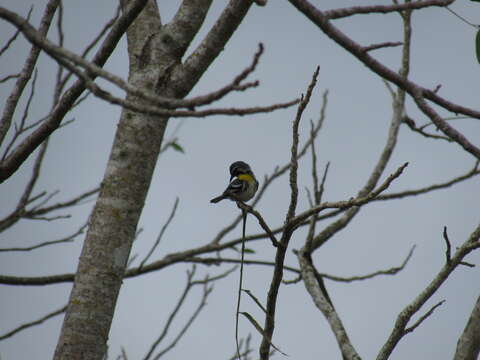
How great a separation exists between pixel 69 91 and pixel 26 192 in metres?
1.56

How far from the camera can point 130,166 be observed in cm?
284

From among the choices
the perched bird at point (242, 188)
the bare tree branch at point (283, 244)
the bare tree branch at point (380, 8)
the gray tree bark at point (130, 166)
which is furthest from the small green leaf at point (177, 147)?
the bare tree branch at point (380, 8)

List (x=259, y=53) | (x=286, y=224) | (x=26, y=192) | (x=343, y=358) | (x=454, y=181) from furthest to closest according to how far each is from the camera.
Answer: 1. (x=454, y=181)
2. (x=26, y=192)
3. (x=343, y=358)
4. (x=286, y=224)
5. (x=259, y=53)

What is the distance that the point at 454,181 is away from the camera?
4352mm

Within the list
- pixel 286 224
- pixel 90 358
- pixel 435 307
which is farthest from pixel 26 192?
pixel 435 307

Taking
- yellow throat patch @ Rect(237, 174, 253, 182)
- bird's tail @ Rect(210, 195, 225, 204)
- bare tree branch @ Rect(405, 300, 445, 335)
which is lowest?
bare tree branch @ Rect(405, 300, 445, 335)

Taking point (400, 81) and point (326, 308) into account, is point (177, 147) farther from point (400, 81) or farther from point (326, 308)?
point (400, 81)

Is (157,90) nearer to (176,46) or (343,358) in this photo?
(176,46)

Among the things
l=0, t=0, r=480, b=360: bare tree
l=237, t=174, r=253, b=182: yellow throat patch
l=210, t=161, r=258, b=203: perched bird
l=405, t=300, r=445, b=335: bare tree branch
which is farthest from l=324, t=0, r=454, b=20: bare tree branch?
l=237, t=174, r=253, b=182: yellow throat patch

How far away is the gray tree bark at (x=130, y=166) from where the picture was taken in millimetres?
2553

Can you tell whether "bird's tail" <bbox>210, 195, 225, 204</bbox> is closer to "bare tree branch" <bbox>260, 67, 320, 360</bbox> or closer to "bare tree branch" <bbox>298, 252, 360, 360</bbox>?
"bare tree branch" <bbox>298, 252, 360, 360</bbox>

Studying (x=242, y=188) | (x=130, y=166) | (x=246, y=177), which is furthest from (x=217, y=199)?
(x=130, y=166)

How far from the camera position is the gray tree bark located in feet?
8.38

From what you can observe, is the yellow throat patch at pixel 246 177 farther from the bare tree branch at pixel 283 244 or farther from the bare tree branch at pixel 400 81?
the bare tree branch at pixel 400 81
